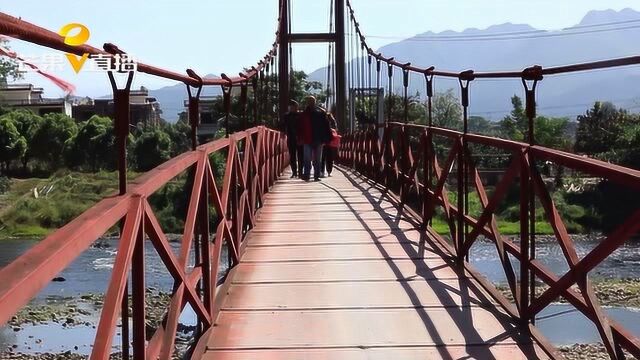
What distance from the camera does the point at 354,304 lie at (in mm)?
3916


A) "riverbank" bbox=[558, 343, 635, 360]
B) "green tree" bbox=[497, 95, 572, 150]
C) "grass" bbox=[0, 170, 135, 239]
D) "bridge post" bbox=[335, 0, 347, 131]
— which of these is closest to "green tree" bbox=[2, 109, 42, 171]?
"grass" bbox=[0, 170, 135, 239]

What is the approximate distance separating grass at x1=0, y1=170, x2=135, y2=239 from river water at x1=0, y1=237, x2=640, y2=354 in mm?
2585

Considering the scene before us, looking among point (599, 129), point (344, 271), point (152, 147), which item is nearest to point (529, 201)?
point (344, 271)

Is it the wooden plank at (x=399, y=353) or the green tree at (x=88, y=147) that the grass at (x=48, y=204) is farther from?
the wooden plank at (x=399, y=353)

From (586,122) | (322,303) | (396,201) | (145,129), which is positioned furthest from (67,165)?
(322,303)

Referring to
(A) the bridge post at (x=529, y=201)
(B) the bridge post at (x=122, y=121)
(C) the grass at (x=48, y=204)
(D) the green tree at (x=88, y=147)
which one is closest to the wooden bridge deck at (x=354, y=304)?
(A) the bridge post at (x=529, y=201)

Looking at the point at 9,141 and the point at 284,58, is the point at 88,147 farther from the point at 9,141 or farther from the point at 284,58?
the point at 284,58

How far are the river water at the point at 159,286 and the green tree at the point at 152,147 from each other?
3828mm

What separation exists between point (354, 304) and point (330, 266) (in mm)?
886

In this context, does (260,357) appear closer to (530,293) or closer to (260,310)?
(260,310)

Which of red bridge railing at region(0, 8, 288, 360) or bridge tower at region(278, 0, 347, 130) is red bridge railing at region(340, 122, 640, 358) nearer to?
red bridge railing at region(0, 8, 288, 360)

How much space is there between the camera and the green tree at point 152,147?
32.3 meters

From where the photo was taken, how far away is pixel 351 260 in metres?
4.95

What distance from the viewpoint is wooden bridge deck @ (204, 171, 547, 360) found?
3.26 meters
